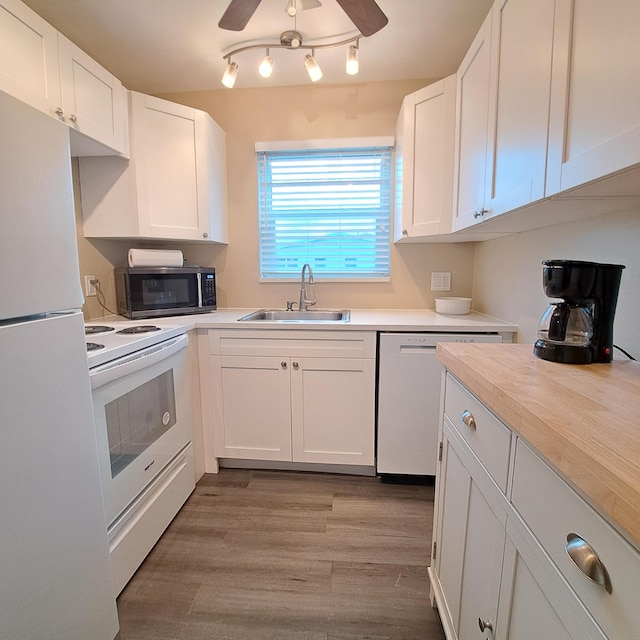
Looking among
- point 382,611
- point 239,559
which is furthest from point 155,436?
point 382,611

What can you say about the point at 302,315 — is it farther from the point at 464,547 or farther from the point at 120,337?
the point at 464,547

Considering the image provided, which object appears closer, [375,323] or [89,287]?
[375,323]

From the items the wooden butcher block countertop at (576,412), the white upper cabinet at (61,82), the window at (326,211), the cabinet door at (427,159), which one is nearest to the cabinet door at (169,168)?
the white upper cabinet at (61,82)

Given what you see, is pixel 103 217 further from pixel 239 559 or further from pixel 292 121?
pixel 239 559

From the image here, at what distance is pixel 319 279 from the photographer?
2.44 m

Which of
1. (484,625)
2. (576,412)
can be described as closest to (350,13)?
(576,412)

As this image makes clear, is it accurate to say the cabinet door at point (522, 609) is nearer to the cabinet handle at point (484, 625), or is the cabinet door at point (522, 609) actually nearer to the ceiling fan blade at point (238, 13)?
the cabinet handle at point (484, 625)

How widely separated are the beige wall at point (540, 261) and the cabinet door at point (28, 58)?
2.14m

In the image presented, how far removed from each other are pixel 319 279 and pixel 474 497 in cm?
181

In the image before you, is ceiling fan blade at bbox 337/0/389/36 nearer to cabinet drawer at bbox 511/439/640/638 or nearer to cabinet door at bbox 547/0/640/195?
cabinet door at bbox 547/0/640/195

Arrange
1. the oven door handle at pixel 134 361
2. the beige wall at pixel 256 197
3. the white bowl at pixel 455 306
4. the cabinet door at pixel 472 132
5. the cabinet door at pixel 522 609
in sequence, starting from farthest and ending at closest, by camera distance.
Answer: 1. the beige wall at pixel 256 197
2. the white bowl at pixel 455 306
3. the cabinet door at pixel 472 132
4. the oven door handle at pixel 134 361
5. the cabinet door at pixel 522 609

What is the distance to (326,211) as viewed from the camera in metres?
2.40

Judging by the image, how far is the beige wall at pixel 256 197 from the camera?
225 centimetres

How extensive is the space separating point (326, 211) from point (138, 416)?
1.76 m
